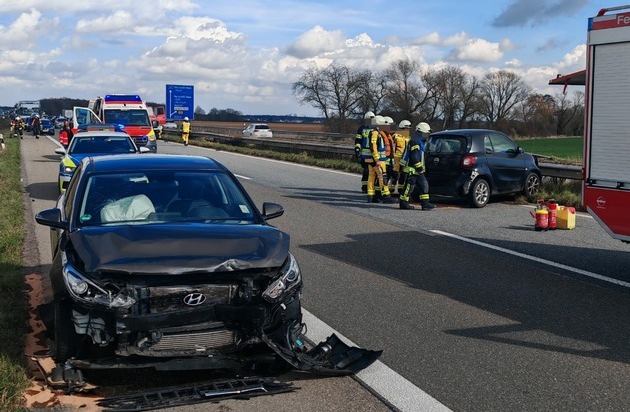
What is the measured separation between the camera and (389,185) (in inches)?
739

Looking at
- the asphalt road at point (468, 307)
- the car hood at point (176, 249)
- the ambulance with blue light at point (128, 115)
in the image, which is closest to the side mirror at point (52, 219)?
the car hood at point (176, 249)

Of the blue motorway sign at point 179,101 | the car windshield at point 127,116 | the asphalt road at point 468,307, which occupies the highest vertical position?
the blue motorway sign at point 179,101

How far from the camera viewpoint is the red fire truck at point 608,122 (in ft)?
26.9

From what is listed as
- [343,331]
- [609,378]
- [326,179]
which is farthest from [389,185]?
[609,378]

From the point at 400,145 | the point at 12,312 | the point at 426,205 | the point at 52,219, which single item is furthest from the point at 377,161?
the point at 52,219

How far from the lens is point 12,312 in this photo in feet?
22.5

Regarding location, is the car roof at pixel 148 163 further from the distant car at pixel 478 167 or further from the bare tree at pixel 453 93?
the bare tree at pixel 453 93

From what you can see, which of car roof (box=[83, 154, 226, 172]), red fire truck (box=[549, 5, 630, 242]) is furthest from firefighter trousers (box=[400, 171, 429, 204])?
car roof (box=[83, 154, 226, 172])

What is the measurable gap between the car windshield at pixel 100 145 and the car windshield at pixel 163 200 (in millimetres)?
12115

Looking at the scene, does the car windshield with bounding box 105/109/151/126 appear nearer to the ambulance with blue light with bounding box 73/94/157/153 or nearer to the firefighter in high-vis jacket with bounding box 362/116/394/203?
the ambulance with blue light with bounding box 73/94/157/153

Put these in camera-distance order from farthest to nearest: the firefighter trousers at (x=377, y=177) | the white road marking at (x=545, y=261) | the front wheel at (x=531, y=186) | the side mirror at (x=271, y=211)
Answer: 1. the front wheel at (x=531, y=186)
2. the firefighter trousers at (x=377, y=177)
3. the white road marking at (x=545, y=261)
4. the side mirror at (x=271, y=211)

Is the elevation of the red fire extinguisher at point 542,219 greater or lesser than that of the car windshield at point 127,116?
lesser

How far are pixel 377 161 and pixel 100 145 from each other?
677cm

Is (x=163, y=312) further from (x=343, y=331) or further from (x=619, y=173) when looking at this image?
(x=619, y=173)
